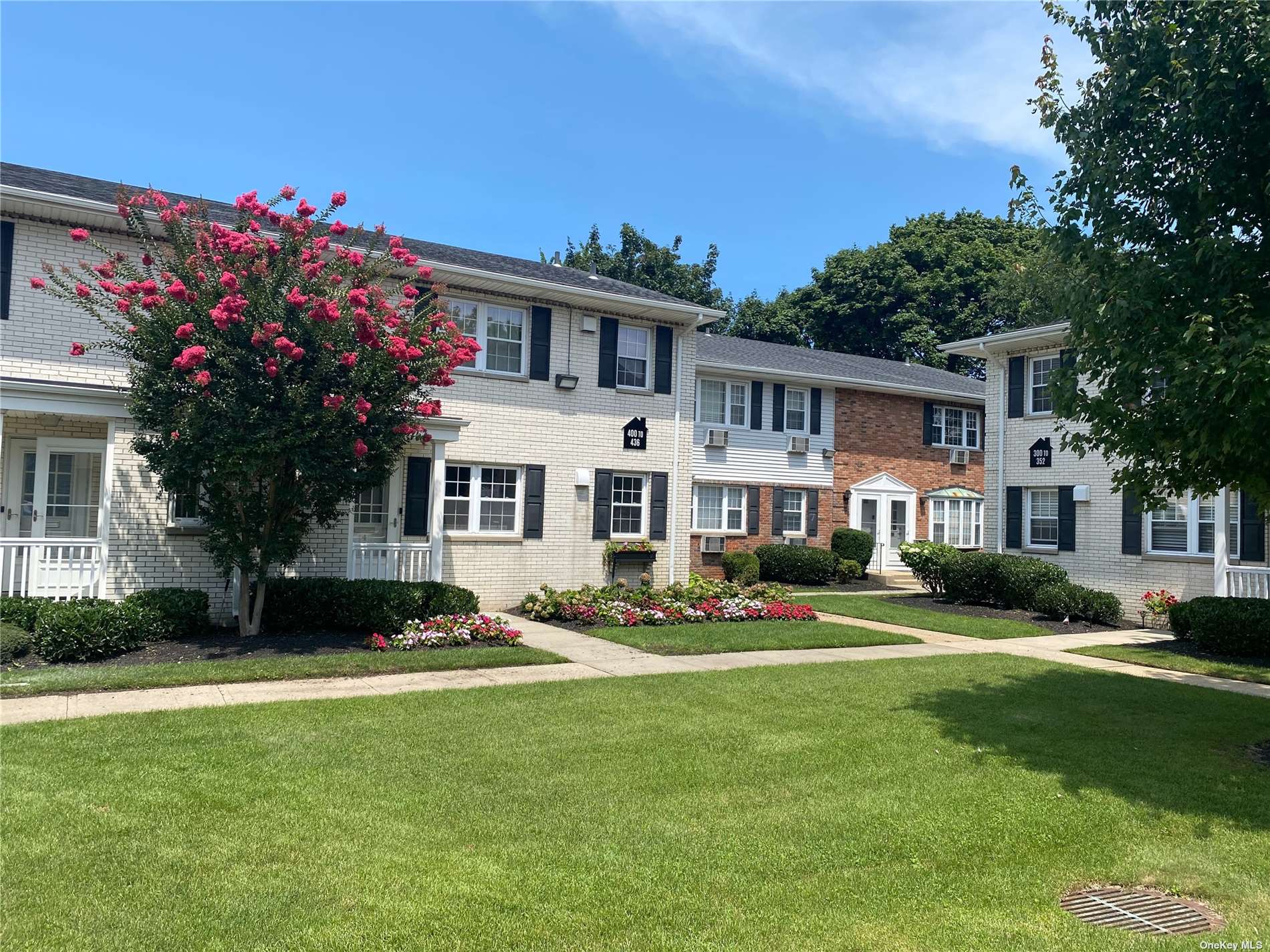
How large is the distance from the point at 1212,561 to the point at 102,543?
57.3 ft

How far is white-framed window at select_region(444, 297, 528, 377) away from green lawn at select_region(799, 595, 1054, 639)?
7479mm

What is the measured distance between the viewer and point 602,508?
16859 mm

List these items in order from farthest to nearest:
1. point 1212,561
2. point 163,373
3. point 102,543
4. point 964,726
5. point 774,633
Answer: point 1212,561, point 774,633, point 102,543, point 163,373, point 964,726

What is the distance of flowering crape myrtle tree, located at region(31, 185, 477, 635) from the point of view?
10.2 metres

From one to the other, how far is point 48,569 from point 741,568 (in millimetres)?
14678

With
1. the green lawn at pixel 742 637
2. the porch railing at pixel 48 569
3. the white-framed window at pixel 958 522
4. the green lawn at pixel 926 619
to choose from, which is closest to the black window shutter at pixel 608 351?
the green lawn at pixel 742 637

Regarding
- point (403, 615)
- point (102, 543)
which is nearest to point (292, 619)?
point (403, 615)

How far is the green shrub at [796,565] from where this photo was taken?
2250 centimetres

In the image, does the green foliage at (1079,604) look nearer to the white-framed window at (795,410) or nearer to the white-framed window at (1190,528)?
the white-framed window at (1190,528)

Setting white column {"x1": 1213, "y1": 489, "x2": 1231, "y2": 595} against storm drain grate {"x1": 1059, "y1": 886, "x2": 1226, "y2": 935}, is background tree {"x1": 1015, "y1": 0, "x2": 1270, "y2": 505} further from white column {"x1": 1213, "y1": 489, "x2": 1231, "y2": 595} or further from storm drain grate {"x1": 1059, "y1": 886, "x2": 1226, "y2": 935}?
white column {"x1": 1213, "y1": 489, "x2": 1231, "y2": 595}

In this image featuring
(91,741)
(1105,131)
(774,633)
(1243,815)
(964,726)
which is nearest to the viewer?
(1243,815)

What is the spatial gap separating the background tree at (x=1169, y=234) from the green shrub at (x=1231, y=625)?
6.79 metres

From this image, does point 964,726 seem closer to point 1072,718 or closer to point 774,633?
point 1072,718

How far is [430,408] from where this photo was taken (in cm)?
1177
